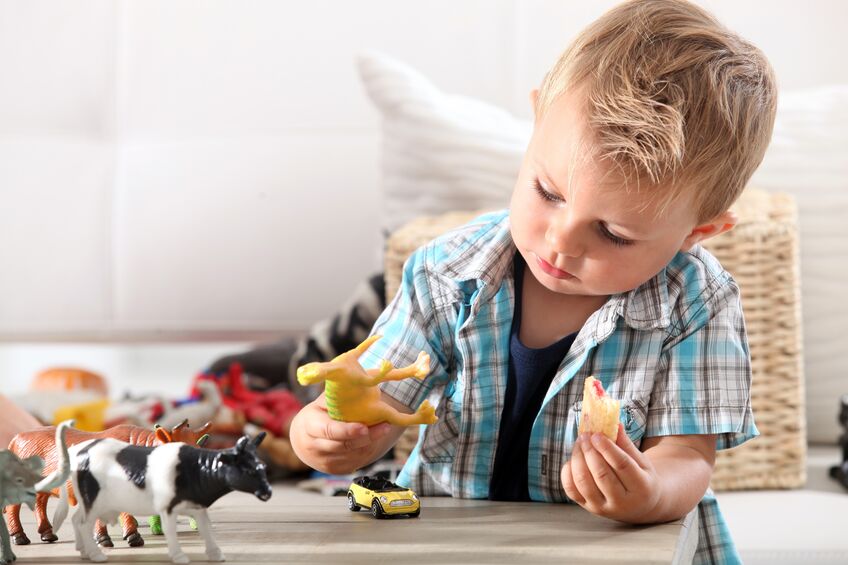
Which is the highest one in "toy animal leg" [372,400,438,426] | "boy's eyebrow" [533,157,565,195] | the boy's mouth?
"boy's eyebrow" [533,157,565,195]

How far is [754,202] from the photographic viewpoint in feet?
4.08

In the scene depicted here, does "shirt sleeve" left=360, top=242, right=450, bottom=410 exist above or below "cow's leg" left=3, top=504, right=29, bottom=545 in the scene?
above

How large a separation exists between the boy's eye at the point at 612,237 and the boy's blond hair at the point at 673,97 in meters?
0.04

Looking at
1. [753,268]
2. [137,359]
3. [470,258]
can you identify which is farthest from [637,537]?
[137,359]

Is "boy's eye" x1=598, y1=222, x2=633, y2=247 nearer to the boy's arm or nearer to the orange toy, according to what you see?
the boy's arm

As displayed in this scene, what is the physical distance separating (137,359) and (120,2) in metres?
0.75

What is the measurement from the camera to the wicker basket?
1.18 m

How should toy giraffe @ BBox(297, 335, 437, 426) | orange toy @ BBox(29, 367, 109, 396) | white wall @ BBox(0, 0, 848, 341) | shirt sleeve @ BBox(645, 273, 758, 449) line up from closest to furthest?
1. toy giraffe @ BBox(297, 335, 437, 426)
2. shirt sleeve @ BBox(645, 273, 758, 449)
3. orange toy @ BBox(29, 367, 109, 396)
4. white wall @ BBox(0, 0, 848, 341)

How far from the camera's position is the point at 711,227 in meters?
0.80

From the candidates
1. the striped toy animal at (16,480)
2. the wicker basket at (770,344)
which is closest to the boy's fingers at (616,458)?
the striped toy animal at (16,480)

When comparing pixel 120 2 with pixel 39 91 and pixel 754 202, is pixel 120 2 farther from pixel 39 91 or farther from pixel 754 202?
pixel 754 202

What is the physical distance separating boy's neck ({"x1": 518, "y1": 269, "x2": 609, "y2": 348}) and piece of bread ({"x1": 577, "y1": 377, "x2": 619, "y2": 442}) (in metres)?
0.20

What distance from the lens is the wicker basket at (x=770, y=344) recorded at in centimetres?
118

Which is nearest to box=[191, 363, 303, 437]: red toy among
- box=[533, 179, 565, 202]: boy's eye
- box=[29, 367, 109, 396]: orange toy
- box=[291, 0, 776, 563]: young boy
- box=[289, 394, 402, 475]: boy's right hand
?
box=[29, 367, 109, 396]: orange toy
